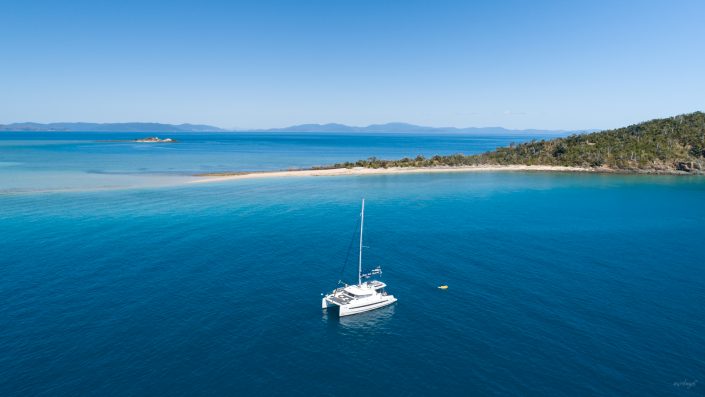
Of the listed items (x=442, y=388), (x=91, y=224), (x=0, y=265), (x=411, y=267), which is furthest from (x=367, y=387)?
(x=91, y=224)

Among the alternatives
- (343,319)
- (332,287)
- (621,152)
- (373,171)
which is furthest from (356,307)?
(621,152)

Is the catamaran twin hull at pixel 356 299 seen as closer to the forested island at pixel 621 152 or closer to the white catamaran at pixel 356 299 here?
the white catamaran at pixel 356 299

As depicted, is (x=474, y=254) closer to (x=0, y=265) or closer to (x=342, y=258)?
(x=342, y=258)

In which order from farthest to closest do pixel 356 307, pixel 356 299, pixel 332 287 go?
pixel 332 287 → pixel 356 299 → pixel 356 307

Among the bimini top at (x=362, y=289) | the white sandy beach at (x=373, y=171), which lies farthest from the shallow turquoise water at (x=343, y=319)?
the white sandy beach at (x=373, y=171)

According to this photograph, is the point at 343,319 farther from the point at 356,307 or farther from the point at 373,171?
the point at 373,171

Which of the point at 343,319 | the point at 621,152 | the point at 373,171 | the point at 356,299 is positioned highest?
the point at 621,152
